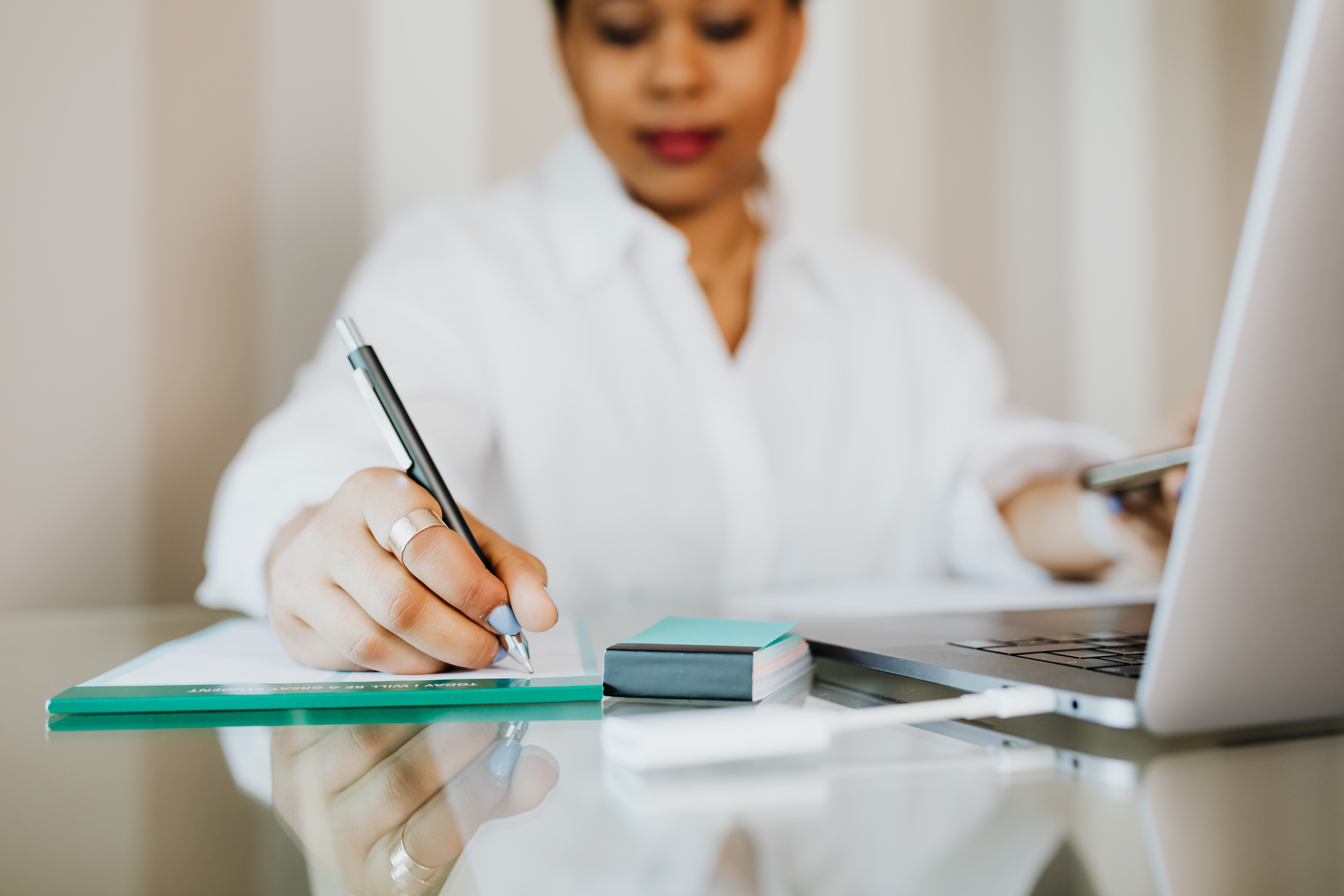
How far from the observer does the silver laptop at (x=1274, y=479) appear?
20cm

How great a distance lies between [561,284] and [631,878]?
84 cm

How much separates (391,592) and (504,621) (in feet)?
0.15

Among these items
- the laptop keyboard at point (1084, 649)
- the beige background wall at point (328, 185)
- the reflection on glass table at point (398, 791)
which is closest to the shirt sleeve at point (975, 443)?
the beige background wall at point (328, 185)

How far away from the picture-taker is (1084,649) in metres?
0.36

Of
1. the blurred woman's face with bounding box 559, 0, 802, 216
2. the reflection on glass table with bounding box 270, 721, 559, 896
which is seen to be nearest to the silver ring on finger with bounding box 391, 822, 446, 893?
the reflection on glass table with bounding box 270, 721, 559, 896

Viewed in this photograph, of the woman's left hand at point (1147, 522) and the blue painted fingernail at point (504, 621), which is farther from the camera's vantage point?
the woman's left hand at point (1147, 522)

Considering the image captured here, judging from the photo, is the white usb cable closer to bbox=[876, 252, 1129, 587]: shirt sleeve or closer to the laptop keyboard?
the laptop keyboard

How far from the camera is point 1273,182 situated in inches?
7.8

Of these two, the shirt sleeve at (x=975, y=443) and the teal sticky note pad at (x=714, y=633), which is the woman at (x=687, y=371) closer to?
the shirt sleeve at (x=975, y=443)

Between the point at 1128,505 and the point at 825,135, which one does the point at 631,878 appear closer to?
the point at 1128,505

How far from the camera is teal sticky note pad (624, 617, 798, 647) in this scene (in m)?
0.34

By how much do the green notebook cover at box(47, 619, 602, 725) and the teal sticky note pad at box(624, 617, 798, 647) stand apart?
31 mm

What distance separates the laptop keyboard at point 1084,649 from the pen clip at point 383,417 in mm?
256

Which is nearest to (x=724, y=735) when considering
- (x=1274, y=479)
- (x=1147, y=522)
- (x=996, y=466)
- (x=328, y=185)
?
(x=1274, y=479)
